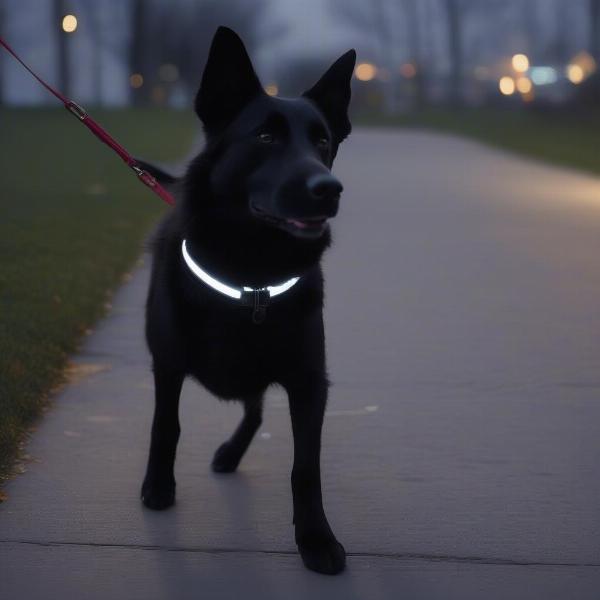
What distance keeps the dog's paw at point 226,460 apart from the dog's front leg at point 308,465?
3.34 ft

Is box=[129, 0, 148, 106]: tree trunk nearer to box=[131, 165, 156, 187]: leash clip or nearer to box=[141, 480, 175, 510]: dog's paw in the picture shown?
box=[131, 165, 156, 187]: leash clip

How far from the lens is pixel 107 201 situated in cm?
1938

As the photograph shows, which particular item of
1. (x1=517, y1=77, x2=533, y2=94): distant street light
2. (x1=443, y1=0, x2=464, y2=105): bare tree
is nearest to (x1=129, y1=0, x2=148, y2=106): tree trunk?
(x1=443, y1=0, x2=464, y2=105): bare tree

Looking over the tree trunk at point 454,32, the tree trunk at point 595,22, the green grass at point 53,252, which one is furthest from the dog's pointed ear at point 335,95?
the tree trunk at point 454,32

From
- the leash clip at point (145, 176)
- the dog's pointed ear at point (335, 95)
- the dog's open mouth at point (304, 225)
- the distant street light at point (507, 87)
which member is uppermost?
the dog's pointed ear at point (335, 95)

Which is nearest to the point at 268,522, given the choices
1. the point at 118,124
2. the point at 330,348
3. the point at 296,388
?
the point at 296,388

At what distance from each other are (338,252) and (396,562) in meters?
9.24

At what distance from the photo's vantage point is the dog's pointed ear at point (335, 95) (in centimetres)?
495

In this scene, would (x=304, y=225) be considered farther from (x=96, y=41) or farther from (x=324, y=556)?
(x=96, y=41)

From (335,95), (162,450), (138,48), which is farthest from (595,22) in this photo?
(162,450)

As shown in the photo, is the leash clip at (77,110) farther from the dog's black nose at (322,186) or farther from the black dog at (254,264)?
the dog's black nose at (322,186)

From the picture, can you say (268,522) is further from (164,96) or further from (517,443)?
(164,96)

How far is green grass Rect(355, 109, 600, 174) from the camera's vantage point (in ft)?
107

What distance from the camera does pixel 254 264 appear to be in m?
4.80
